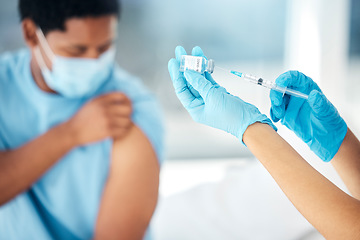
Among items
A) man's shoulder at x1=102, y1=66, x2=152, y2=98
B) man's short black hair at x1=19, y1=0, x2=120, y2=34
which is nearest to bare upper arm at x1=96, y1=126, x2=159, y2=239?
man's shoulder at x1=102, y1=66, x2=152, y2=98

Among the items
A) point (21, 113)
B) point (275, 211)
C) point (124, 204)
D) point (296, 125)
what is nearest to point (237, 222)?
point (275, 211)

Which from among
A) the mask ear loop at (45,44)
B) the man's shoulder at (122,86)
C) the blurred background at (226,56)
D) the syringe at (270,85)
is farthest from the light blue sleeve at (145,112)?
the syringe at (270,85)

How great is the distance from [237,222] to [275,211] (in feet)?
0.58

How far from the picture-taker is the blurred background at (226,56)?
5.35ft

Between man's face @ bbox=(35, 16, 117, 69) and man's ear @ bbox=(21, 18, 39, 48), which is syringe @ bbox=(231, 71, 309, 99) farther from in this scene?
man's ear @ bbox=(21, 18, 39, 48)

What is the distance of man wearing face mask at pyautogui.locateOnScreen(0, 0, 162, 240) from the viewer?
1.21 m

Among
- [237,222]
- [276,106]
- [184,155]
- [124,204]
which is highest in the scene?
[276,106]

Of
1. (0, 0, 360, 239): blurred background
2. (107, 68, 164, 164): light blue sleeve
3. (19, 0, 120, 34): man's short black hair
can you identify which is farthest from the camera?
(0, 0, 360, 239): blurred background

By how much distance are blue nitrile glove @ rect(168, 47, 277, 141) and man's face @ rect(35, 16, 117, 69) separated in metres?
0.51

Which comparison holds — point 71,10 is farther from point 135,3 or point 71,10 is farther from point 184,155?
point 184,155

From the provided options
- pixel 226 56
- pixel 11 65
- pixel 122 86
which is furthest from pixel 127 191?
pixel 226 56

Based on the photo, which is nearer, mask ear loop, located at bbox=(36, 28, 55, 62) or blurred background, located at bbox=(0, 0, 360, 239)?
mask ear loop, located at bbox=(36, 28, 55, 62)

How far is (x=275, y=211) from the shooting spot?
1.56m

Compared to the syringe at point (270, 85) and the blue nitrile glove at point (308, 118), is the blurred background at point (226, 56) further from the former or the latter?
the syringe at point (270, 85)
